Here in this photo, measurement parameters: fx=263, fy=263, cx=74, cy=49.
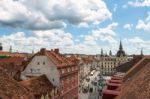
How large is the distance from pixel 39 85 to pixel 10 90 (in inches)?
1178

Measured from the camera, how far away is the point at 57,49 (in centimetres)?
6219

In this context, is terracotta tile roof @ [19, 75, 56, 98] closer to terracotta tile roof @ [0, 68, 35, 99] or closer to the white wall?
the white wall

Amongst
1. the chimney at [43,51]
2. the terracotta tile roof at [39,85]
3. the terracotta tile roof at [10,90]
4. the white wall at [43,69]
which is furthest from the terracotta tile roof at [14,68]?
the terracotta tile roof at [10,90]

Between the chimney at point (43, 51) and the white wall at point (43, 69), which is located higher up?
the chimney at point (43, 51)

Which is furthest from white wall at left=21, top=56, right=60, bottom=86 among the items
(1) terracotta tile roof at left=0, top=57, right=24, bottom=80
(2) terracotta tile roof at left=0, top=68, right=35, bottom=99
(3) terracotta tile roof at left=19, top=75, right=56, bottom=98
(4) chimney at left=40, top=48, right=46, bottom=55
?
(2) terracotta tile roof at left=0, top=68, right=35, bottom=99

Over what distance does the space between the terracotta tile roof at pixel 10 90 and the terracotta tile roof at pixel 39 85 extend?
939 inches

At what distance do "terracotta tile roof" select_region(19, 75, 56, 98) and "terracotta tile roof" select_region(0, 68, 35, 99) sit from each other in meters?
23.8

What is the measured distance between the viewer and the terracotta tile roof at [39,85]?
134ft

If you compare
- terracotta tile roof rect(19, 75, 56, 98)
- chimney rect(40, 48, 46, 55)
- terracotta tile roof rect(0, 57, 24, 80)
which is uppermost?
chimney rect(40, 48, 46, 55)

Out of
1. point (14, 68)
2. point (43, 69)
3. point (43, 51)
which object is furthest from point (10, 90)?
point (14, 68)

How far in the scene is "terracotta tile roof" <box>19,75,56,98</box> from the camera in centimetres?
4085

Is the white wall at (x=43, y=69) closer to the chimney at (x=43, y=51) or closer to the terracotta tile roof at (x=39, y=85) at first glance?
the chimney at (x=43, y=51)

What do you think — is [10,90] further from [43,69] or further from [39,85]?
[43,69]

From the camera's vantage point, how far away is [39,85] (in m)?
44.5
